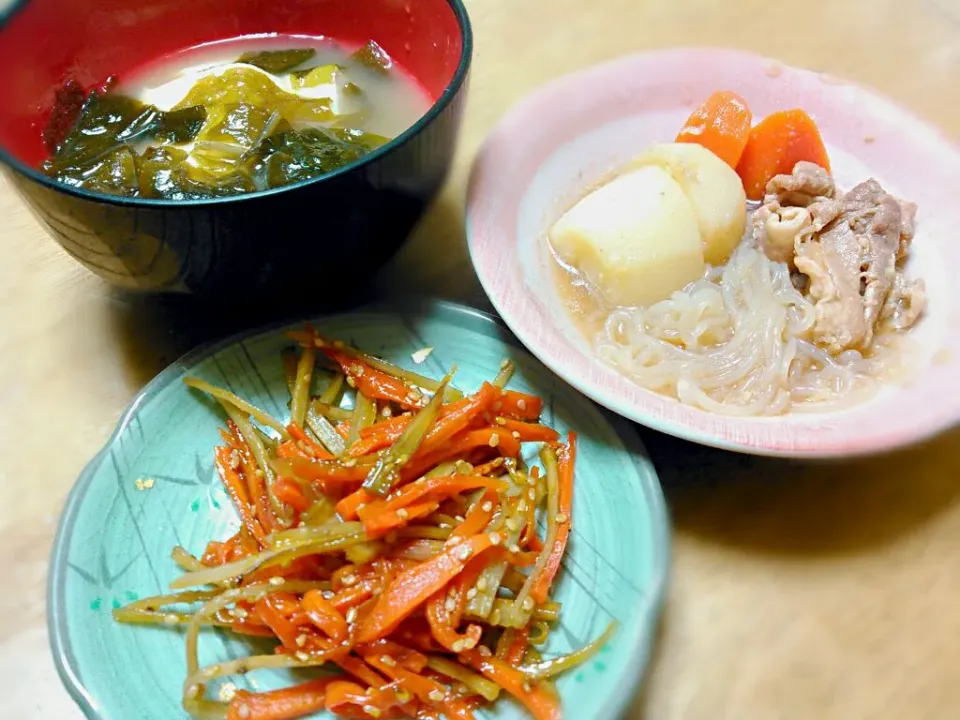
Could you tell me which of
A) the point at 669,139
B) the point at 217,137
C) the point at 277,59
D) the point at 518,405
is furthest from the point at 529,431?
the point at 277,59

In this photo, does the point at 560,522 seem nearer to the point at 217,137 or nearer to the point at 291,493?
the point at 291,493

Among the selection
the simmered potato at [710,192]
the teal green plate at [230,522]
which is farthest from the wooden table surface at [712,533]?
the simmered potato at [710,192]

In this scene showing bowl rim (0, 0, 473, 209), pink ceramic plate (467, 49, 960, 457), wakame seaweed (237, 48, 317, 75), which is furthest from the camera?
wakame seaweed (237, 48, 317, 75)

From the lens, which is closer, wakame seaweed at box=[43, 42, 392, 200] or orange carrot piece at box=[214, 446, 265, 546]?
orange carrot piece at box=[214, 446, 265, 546]

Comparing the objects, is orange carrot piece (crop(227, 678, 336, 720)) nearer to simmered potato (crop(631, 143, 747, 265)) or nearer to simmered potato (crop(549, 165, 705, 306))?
simmered potato (crop(549, 165, 705, 306))

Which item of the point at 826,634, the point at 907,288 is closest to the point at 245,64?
the point at 907,288

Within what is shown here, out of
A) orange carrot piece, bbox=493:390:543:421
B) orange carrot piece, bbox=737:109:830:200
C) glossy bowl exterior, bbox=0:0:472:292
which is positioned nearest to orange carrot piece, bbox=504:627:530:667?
orange carrot piece, bbox=493:390:543:421
